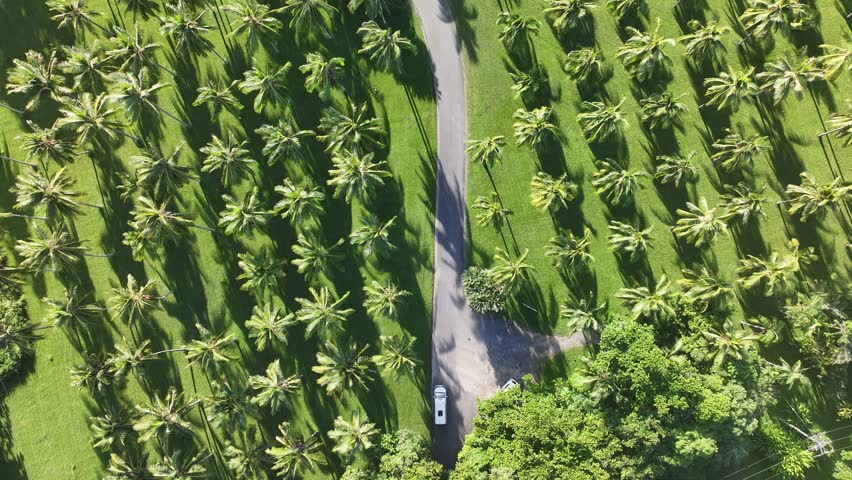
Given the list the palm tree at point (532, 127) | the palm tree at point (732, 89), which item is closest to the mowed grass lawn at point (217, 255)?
the palm tree at point (532, 127)


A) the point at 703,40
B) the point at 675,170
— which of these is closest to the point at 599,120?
→ the point at 675,170

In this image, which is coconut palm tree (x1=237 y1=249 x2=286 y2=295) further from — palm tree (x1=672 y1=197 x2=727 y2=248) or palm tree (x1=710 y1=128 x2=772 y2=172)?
palm tree (x1=710 y1=128 x2=772 y2=172)

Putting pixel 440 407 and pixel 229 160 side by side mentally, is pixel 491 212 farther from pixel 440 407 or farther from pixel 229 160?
pixel 229 160

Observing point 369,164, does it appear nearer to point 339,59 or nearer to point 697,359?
point 339,59

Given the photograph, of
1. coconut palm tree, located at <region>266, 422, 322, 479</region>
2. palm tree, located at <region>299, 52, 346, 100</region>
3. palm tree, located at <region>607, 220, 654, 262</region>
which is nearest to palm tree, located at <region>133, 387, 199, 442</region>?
coconut palm tree, located at <region>266, 422, 322, 479</region>

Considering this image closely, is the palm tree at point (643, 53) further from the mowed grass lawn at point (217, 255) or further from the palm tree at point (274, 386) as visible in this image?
the palm tree at point (274, 386)

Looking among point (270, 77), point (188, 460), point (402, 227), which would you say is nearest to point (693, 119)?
point (402, 227)
